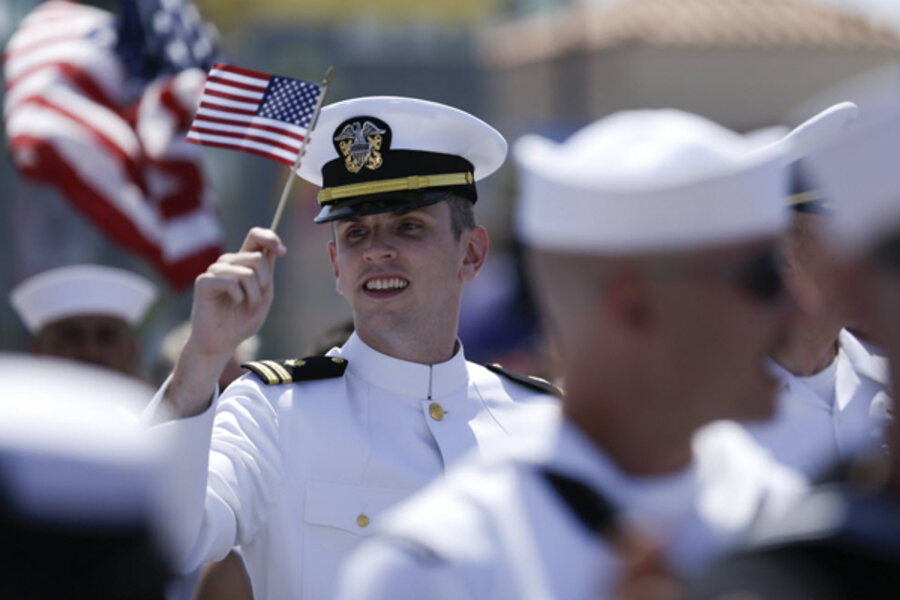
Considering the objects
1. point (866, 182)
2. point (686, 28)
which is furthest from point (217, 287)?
point (686, 28)

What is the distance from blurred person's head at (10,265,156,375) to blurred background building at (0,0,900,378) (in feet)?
56.9

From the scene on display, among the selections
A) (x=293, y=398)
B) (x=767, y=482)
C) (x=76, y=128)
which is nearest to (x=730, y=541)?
(x=767, y=482)

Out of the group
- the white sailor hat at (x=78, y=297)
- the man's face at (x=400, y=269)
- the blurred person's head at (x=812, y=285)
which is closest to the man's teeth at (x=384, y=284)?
the man's face at (x=400, y=269)

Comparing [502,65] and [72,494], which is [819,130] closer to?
[72,494]

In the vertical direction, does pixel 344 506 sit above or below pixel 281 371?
below

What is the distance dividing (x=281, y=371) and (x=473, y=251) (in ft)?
2.30

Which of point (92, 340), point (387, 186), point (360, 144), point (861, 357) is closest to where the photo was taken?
point (387, 186)

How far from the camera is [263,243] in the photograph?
11.6 ft

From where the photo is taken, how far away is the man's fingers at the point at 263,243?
352 centimetres

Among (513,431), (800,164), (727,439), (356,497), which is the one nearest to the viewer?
(727,439)

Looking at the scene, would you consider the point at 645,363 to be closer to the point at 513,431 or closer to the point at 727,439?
the point at 727,439

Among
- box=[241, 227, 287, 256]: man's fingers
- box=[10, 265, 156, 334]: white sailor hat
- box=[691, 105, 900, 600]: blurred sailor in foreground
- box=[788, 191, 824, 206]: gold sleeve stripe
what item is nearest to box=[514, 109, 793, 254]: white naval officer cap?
box=[691, 105, 900, 600]: blurred sailor in foreground

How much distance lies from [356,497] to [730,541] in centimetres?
185

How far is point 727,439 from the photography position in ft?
7.28
